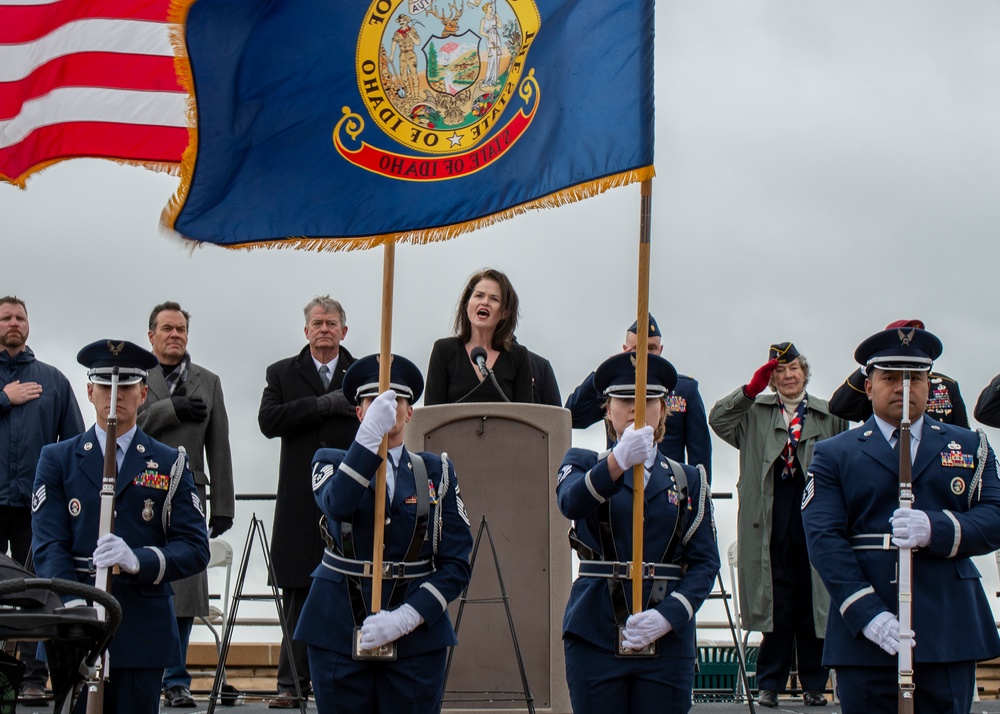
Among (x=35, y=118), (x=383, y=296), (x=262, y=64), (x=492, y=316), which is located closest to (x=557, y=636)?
(x=492, y=316)

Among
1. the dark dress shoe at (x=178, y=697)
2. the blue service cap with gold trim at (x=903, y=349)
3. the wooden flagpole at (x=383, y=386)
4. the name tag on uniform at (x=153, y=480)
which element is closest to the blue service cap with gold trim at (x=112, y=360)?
the name tag on uniform at (x=153, y=480)

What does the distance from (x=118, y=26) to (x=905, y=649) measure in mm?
6342

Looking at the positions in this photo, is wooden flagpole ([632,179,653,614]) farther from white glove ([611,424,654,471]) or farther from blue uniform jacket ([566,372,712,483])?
blue uniform jacket ([566,372,712,483])

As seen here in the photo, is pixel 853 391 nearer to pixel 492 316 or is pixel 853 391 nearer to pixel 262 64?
pixel 492 316

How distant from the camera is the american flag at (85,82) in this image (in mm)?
9484

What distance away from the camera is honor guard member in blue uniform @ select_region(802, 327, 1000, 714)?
616 centimetres

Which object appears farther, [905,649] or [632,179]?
[632,179]

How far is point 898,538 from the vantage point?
6090 millimetres

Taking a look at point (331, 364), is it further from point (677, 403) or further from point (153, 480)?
point (153, 480)

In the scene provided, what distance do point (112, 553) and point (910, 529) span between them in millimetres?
3305

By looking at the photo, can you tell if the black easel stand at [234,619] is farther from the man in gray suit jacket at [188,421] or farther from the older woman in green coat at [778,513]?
the older woman in green coat at [778,513]

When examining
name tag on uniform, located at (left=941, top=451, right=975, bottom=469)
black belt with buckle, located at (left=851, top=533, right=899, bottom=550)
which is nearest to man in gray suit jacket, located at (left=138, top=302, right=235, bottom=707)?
black belt with buckle, located at (left=851, top=533, right=899, bottom=550)

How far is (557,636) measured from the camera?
332 inches

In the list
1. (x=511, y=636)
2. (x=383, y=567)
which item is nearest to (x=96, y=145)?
(x=511, y=636)
